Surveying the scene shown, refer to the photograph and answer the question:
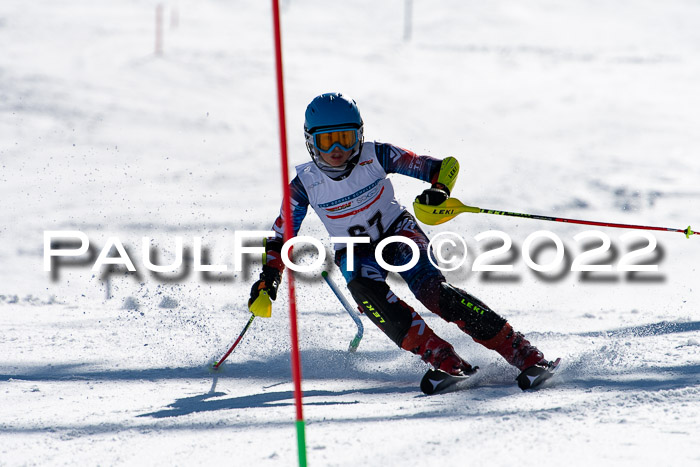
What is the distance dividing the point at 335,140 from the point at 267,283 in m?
0.85

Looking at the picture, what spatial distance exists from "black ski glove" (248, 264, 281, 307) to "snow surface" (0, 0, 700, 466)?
0.45 meters

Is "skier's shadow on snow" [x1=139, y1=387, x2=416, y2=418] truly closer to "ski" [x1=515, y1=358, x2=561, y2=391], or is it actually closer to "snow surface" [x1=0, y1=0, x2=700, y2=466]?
"snow surface" [x1=0, y1=0, x2=700, y2=466]

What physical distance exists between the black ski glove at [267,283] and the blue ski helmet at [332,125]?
68cm

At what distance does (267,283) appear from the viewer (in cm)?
398

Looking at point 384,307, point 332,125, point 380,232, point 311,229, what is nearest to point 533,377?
point 384,307

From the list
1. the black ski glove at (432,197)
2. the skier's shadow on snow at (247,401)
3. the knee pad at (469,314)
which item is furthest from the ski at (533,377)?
the black ski glove at (432,197)

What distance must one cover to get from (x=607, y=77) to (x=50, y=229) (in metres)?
A: 14.6

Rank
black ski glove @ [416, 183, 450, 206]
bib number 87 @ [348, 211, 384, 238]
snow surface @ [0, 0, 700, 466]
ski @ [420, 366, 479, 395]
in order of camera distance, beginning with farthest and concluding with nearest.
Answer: bib number 87 @ [348, 211, 384, 238] → black ski glove @ [416, 183, 450, 206] → ski @ [420, 366, 479, 395] → snow surface @ [0, 0, 700, 466]

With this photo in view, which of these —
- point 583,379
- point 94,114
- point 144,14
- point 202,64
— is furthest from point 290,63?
point 583,379

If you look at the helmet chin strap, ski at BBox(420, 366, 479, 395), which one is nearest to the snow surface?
ski at BBox(420, 366, 479, 395)

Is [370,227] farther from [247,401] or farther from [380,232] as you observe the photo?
[247,401]

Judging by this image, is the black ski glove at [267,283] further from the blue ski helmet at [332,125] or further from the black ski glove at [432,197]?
the black ski glove at [432,197]

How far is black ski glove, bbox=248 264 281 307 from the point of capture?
3.96 metres

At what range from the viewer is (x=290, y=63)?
1875cm
